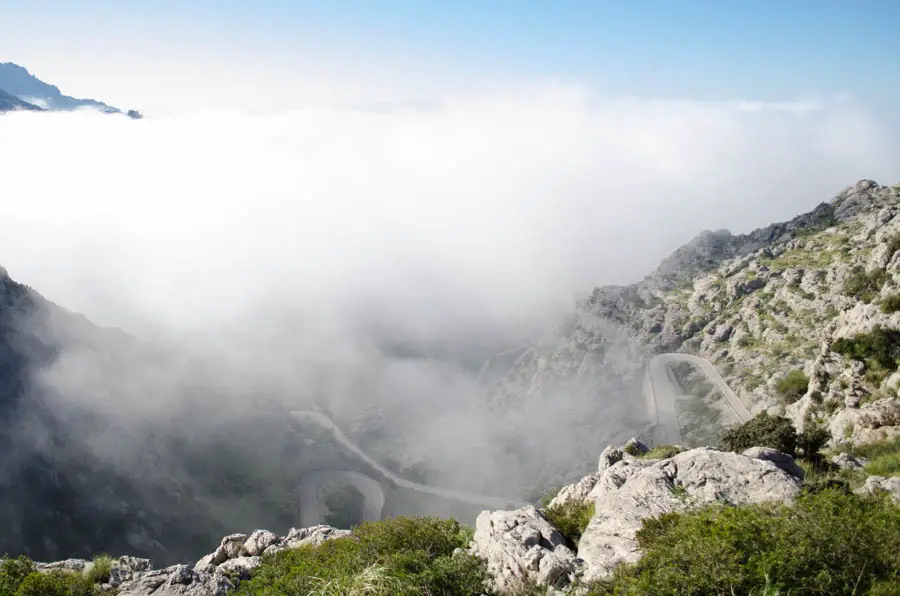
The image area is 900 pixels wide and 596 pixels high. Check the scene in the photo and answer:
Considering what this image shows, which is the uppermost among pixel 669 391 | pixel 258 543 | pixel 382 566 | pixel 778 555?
pixel 778 555

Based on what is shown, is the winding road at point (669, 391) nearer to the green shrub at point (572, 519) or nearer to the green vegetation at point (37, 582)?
the green shrub at point (572, 519)

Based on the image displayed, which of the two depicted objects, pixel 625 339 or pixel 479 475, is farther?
pixel 625 339

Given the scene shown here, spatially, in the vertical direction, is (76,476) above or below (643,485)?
below

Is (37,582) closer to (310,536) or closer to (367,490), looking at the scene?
(310,536)

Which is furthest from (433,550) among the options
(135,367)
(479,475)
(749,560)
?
(135,367)

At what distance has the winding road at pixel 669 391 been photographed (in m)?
91.1

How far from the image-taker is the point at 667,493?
2197cm

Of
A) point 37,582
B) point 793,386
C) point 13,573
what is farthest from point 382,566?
point 793,386

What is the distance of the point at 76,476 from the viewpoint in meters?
112

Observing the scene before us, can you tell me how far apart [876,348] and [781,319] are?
55510 millimetres

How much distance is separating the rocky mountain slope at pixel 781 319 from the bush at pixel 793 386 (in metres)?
0.30

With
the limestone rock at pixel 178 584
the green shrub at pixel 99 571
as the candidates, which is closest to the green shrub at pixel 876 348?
the limestone rock at pixel 178 584

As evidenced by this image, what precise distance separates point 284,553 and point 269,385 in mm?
183030

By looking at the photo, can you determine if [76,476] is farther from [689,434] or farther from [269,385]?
[689,434]
